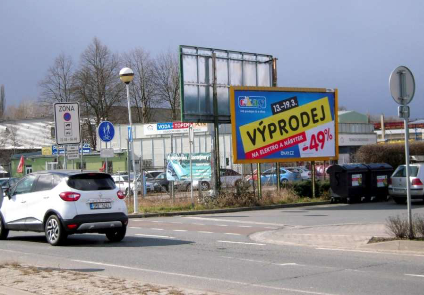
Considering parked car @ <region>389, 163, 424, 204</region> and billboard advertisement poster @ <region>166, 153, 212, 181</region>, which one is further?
billboard advertisement poster @ <region>166, 153, 212, 181</region>

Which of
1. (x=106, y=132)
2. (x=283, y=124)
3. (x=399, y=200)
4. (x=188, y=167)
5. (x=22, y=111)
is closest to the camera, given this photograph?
(x=106, y=132)

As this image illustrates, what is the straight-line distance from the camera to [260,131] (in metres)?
26.1

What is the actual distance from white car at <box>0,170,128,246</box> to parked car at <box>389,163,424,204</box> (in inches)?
573

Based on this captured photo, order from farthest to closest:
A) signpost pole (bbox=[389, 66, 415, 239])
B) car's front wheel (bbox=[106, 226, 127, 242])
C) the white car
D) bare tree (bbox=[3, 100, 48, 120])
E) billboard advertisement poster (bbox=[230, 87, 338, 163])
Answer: bare tree (bbox=[3, 100, 48, 120]) < billboard advertisement poster (bbox=[230, 87, 338, 163]) < car's front wheel (bbox=[106, 226, 127, 242]) < the white car < signpost pole (bbox=[389, 66, 415, 239])

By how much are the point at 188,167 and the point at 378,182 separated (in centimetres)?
902

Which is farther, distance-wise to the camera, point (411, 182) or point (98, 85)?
point (98, 85)

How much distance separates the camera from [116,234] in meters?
14.5

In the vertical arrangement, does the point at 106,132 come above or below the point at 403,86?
below

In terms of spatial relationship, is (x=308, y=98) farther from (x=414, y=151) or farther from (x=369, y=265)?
(x=369, y=265)

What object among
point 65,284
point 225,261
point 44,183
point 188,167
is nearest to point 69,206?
point 44,183

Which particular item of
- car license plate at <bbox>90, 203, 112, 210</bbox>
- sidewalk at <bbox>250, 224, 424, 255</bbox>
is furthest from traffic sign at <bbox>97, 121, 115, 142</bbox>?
car license plate at <bbox>90, 203, 112, 210</bbox>

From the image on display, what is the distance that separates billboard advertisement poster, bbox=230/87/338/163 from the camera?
2562cm

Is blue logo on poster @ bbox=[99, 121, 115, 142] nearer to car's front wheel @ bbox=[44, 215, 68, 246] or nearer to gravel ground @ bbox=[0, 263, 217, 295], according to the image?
car's front wheel @ bbox=[44, 215, 68, 246]

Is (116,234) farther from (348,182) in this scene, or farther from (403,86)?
(348,182)
